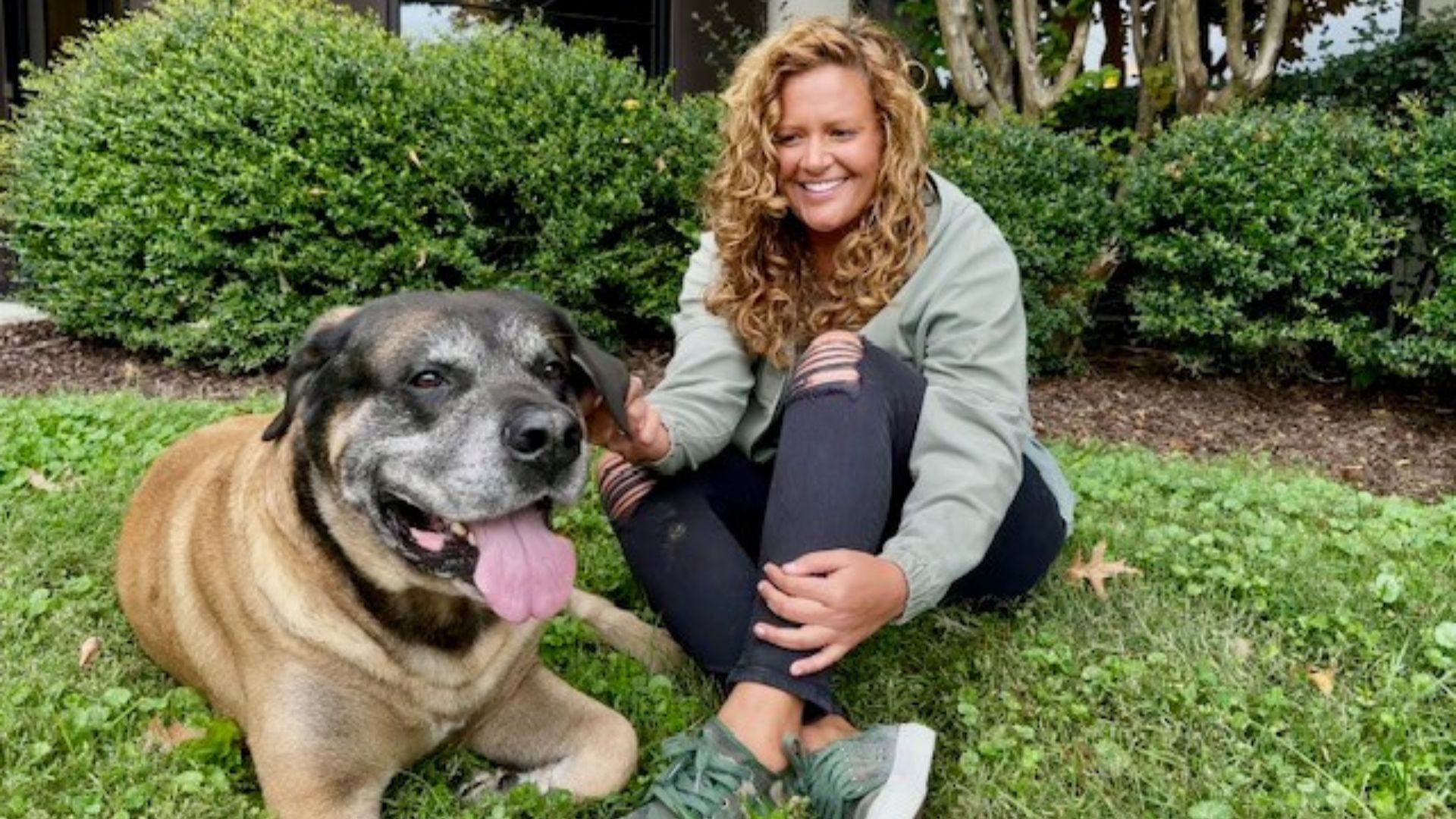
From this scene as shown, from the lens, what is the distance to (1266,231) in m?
5.79

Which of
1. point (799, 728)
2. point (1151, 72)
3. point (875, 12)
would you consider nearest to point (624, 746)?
point (799, 728)

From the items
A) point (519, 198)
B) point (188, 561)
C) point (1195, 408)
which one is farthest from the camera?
point (1195, 408)

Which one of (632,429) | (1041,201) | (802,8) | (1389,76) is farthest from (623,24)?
(632,429)

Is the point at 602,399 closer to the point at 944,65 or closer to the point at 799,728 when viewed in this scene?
the point at 799,728

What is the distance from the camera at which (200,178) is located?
580cm

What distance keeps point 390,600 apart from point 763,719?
770mm

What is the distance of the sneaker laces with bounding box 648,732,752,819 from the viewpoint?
2309 millimetres

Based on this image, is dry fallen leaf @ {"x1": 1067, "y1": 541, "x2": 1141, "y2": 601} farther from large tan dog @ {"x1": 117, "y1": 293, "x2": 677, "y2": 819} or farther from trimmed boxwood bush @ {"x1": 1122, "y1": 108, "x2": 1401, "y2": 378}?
trimmed boxwood bush @ {"x1": 1122, "y1": 108, "x2": 1401, "y2": 378}

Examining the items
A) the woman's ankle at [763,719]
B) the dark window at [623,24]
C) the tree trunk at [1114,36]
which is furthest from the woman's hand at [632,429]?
the dark window at [623,24]

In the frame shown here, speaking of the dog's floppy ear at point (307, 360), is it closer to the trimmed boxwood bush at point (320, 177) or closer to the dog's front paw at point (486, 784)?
the dog's front paw at point (486, 784)

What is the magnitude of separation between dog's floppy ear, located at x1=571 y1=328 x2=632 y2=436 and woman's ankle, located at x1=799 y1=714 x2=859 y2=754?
72 cm

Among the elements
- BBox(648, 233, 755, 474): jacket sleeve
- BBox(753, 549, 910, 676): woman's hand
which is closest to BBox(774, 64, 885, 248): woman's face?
BBox(648, 233, 755, 474): jacket sleeve

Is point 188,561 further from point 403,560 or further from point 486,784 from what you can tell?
point 486,784

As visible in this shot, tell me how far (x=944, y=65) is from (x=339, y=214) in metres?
4.15
